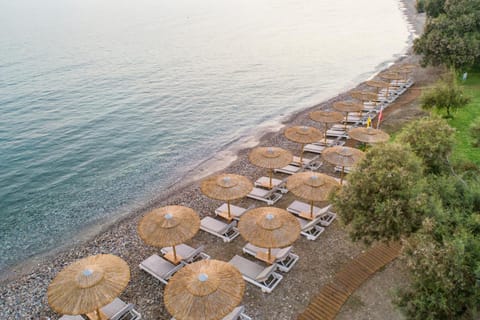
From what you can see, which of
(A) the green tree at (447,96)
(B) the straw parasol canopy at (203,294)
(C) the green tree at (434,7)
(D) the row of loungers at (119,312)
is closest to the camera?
(B) the straw parasol canopy at (203,294)

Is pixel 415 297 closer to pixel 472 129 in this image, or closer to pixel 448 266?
pixel 448 266

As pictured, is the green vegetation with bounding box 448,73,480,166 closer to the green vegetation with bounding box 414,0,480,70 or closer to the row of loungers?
the green vegetation with bounding box 414,0,480,70

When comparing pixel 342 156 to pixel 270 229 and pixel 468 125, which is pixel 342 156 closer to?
pixel 270 229

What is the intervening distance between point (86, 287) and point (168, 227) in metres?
3.21

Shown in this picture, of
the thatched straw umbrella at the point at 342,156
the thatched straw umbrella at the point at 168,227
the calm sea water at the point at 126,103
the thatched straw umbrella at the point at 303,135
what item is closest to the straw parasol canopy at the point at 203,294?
the thatched straw umbrella at the point at 168,227

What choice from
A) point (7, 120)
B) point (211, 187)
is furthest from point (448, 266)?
point (7, 120)

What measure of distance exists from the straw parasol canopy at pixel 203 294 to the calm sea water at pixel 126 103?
10.7 metres

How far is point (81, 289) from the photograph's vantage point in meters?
8.77

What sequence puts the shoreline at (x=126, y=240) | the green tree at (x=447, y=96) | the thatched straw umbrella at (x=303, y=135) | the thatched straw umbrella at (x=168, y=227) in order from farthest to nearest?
the green tree at (x=447, y=96) → the thatched straw umbrella at (x=303, y=135) → the shoreline at (x=126, y=240) → the thatched straw umbrella at (x=168, y=227)

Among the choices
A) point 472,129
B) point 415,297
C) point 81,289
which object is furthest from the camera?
point 472,129

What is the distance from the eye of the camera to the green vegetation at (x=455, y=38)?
28.0m

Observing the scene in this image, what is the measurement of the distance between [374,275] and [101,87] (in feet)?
131

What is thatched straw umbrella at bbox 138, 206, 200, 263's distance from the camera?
1100 cm

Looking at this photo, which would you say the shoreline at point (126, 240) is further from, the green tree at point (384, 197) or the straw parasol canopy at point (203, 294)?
the straw parasol canopy at point (203, 294)
